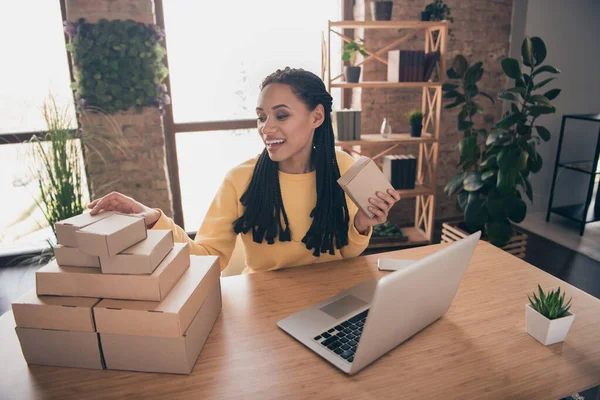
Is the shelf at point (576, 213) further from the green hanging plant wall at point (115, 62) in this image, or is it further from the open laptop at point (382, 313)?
the green hanging plant wall at point (115, 62)

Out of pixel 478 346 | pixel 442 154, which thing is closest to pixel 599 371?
pixel 478 346

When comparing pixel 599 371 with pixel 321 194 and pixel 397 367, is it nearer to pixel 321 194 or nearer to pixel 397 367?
pixel 397 367

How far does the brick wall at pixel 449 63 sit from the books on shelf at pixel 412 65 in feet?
1.10

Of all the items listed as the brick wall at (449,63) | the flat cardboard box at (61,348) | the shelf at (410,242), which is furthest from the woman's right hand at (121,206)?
the brick wall at (449,63)

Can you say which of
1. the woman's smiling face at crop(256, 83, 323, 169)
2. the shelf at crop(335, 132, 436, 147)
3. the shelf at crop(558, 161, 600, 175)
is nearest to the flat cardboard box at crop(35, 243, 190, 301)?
the woman's smiling face at crop(256, 83, 323, 169)

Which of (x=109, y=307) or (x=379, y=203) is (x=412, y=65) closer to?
(x=379, y=203)

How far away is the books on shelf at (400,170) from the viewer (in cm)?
333

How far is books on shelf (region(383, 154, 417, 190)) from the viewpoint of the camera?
3.33 m

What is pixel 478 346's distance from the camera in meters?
0.98

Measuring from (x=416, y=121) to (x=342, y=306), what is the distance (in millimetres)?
2504

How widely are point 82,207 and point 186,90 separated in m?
1.28

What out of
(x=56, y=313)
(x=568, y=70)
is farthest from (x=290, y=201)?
(x=568, y=70)

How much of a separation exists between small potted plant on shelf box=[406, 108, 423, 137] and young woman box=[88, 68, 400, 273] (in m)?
1.93

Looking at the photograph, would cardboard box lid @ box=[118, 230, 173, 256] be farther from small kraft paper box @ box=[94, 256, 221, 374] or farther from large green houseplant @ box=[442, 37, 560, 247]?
large green houseplant @ box=[442, 37, 560, 247]
